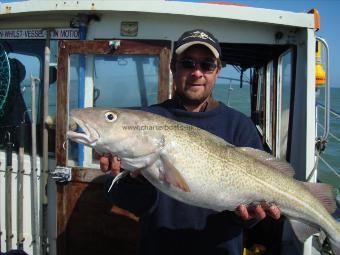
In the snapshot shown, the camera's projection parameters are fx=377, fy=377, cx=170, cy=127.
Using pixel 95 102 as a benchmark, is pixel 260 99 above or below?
above

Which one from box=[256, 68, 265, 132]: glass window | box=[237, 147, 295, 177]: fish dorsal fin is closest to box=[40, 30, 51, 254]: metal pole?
box=[237, 147, 295, 177]: fish dorsal fin

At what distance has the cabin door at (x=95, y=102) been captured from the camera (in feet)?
13.3

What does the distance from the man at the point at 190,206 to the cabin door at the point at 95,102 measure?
4.11 feet

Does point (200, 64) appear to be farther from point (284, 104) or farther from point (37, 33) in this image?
point (284, 104)

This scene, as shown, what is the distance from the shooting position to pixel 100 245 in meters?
4.25

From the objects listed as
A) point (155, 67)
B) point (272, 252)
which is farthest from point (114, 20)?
point (272, 252)

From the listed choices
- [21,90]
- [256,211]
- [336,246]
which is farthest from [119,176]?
[21,90]

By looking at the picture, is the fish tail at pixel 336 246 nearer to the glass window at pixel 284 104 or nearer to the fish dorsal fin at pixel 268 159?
the fish dorsal fin at pixel 268 159

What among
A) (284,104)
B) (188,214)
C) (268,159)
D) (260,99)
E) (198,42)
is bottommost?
(188,214)

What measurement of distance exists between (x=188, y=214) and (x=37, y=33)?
9.73 feet

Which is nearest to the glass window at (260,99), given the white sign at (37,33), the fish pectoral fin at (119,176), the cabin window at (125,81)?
the cabin window at (125,81)

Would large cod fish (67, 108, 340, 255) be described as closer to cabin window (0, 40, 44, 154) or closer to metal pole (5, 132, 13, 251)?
cabin window (0, 40, 44, 154)

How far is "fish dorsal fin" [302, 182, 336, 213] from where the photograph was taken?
9.11 feet

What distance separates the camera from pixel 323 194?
110 inches
